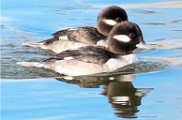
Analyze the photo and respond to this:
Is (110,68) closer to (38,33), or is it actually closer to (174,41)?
(174,41)

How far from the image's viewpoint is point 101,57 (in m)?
14.0

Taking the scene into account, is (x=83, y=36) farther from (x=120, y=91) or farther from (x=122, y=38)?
(x=120, y=91)

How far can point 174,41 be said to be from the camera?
54.7 ft

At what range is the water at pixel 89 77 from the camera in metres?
11.5

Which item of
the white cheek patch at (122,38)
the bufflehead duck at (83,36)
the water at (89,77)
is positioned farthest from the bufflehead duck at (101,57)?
the bufflehead duck at (83,36)

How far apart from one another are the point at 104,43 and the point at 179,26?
2472 mm

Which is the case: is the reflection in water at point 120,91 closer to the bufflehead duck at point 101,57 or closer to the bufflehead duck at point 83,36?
the bufflehead duck at point 101,57

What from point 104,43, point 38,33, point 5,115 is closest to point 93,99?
point 5,115

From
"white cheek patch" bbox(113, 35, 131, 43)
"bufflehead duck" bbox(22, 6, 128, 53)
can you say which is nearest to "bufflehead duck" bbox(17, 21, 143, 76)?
"white cheek patch" bbox(113, 35, 131, 43)

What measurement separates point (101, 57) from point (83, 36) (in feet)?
7.59

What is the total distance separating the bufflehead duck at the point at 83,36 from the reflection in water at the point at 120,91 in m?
2.42

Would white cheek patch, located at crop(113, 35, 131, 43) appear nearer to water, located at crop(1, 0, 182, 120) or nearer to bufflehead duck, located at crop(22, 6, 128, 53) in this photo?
water, located at crop(1, 0, 182, 120)

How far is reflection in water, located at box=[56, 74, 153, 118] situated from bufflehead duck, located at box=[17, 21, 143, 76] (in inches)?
9.7

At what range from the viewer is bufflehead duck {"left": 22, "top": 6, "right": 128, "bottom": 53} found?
53.4 feet
